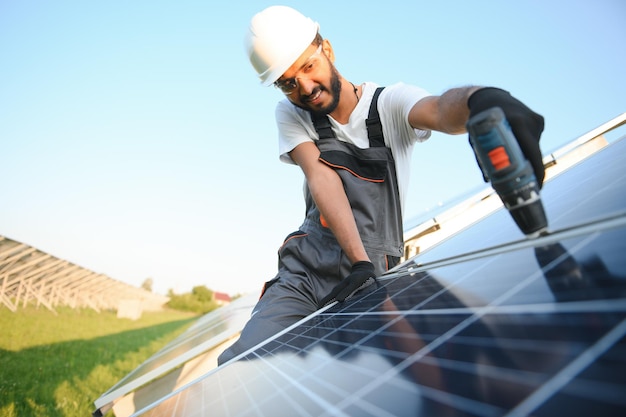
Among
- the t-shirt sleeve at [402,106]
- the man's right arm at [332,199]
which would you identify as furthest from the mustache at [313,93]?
the t-shirt sleeve at [402,106]

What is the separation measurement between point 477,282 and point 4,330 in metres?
14.5

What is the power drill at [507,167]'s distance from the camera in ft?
2.90

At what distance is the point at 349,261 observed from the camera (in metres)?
2.45

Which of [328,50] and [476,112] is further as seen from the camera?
[328,50]

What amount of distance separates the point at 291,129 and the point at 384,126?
786 millimetres

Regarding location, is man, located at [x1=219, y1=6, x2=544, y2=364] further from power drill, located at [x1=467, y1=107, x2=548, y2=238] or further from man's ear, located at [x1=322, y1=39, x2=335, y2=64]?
power drill, located at [x1=467, y1=107, x2=548, y2=238]

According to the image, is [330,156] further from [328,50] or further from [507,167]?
[507,167]

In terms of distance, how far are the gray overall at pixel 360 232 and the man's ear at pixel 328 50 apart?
597mm

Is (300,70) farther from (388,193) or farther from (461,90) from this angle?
(461,90)

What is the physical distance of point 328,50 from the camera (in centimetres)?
297

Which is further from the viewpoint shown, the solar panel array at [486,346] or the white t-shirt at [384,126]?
the white t-shirt at [384,126]

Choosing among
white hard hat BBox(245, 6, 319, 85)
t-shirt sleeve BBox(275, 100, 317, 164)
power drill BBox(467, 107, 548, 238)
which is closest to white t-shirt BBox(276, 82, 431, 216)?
t-shirt sleeve BBox(275, 100, 317, 164)

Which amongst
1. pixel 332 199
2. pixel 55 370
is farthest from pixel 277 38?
pixel 55 370

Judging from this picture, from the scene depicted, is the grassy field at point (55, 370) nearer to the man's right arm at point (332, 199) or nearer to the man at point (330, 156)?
the man at point (330, 156)
